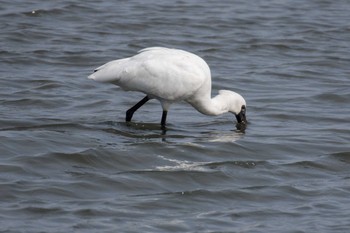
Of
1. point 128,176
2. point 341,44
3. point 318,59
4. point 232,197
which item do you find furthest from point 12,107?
point 341,44

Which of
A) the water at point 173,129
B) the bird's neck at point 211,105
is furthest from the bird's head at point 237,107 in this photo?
the water at point 173,129

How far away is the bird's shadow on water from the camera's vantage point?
11.6m

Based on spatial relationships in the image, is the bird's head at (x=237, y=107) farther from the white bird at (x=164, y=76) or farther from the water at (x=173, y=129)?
the white bird at (x=164, y=76)

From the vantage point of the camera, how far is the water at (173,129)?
866 centimetres

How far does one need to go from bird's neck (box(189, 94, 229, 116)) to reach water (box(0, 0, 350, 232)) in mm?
240

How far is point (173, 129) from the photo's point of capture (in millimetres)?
12156

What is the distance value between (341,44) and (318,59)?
140 centimetres

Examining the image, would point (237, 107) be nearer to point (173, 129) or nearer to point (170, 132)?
point (173, 129)

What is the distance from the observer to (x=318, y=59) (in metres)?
16.8

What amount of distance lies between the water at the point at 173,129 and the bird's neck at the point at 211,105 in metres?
0.24

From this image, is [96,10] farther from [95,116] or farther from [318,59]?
[95,116]

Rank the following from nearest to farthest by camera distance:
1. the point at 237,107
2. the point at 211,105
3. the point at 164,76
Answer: the point at 164,76 → the point at 211,105 → the point at 237,107

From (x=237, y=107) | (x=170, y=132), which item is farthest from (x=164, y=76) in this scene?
(x=237, y=107)

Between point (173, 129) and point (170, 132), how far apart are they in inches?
7.9
